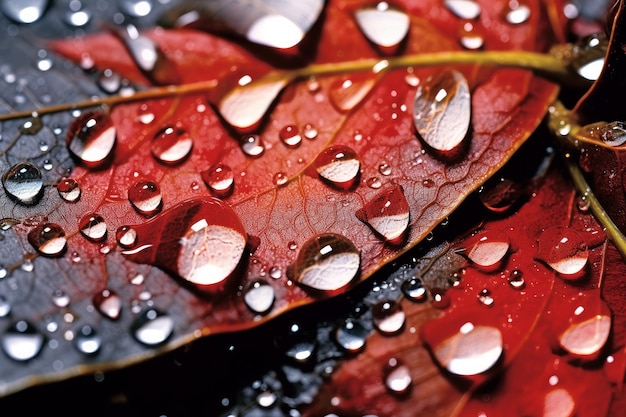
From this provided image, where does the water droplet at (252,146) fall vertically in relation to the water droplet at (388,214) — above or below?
above

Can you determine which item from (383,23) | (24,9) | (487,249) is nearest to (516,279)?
(487,249)

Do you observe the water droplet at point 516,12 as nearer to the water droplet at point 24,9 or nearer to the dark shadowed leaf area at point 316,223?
the dark shadowed leaf area at point 316,223

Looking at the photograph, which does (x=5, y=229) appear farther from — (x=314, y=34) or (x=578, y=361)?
(x=578, y=361)

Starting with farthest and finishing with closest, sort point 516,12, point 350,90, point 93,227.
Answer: point 516,12 → point 350,90 → point 93,227

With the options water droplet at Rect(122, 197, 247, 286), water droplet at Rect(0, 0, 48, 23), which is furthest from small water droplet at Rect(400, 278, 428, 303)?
water droplet at Rect(0, 0, 48, 23)

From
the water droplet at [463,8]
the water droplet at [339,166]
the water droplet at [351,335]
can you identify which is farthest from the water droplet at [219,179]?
the water droplet at [463,8]

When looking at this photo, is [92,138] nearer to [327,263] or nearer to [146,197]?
[146,197]
